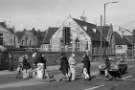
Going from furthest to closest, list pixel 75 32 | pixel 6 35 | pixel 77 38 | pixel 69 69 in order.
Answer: pixel 6 35
pixel 75 32
pixel 77 38
pixel 69 69

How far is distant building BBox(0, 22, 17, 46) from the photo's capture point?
6147 cm

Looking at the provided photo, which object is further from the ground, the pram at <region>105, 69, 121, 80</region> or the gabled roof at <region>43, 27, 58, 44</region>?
the gabled roof at <region>43, 27, 58, 44</region>

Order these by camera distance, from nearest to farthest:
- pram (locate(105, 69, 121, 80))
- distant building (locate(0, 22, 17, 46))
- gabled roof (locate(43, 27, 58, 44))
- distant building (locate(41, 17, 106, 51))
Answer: pram (locate(105, 69, 121, 80)) < distant building (locate(41, 17, 106, 51)) < distant building (locate(0, 22, 17, 46)) < gabled roof (locate(43, 27, 58, 44))

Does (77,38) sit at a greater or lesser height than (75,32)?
lesser

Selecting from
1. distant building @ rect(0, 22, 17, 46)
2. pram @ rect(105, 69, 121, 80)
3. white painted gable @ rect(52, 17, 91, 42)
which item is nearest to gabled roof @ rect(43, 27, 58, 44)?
white painted gable @ rect(52, 17, 91, 42)

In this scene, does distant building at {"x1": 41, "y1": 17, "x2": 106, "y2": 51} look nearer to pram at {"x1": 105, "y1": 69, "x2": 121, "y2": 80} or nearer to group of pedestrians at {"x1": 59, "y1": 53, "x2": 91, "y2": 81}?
pram at {"x1": 105, "y1": 69, "x2": 121, "y2": 80}

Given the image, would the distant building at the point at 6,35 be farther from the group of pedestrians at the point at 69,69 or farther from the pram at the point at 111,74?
the pram at the point at 111,74

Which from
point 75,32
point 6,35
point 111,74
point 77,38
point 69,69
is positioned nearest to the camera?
point 69,69

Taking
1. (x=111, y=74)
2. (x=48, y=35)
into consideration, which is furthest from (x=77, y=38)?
(x=111, y=74)

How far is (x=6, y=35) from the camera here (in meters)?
62.4

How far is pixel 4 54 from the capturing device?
25.0m

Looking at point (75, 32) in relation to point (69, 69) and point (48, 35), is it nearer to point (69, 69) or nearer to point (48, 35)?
point (48, 35)

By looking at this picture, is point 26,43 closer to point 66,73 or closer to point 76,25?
point 76,25

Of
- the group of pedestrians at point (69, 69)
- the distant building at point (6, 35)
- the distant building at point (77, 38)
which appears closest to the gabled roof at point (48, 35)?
Result: the distant building at point (77, 38)
